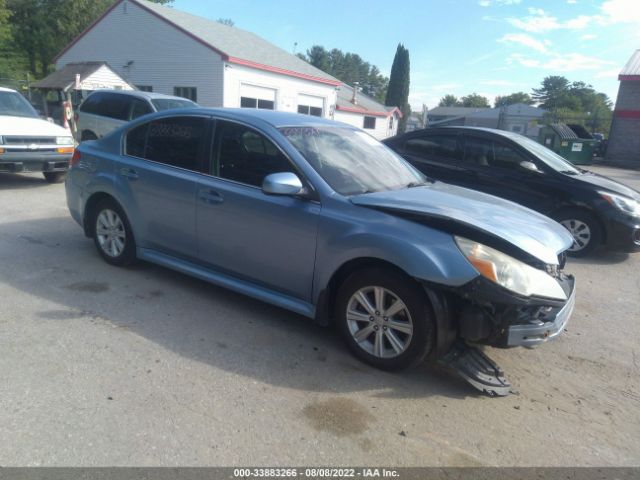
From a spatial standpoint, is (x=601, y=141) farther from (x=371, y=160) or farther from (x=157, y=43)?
(x=371, y=160)

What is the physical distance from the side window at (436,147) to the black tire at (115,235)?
4.63 meters

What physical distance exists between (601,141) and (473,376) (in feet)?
91.6

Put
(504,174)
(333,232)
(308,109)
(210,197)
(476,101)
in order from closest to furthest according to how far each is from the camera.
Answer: (333,232) → (210,197) → (504,174) → (308,109) → (476,101)

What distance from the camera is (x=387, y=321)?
3.28m

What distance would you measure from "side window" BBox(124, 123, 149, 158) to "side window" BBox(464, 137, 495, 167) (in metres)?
4.64

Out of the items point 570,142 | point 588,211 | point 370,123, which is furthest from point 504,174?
point 370,123

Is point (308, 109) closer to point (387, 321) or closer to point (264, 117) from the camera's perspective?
point (264, 117)

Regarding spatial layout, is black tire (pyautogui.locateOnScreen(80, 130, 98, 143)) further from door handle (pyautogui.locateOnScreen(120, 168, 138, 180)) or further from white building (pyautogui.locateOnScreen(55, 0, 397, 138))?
white building (pyautogui.locateOnScreen(55, 0, 397, 138))

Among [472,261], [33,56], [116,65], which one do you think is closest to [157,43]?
[116,65]

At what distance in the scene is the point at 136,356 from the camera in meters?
3.36

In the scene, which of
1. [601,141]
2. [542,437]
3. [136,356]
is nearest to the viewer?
[542,437]

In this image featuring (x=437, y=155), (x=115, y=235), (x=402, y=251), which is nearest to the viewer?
(x=402, y=251)

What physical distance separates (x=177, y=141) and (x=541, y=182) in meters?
4.94

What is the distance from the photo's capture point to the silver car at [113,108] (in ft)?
37.9
